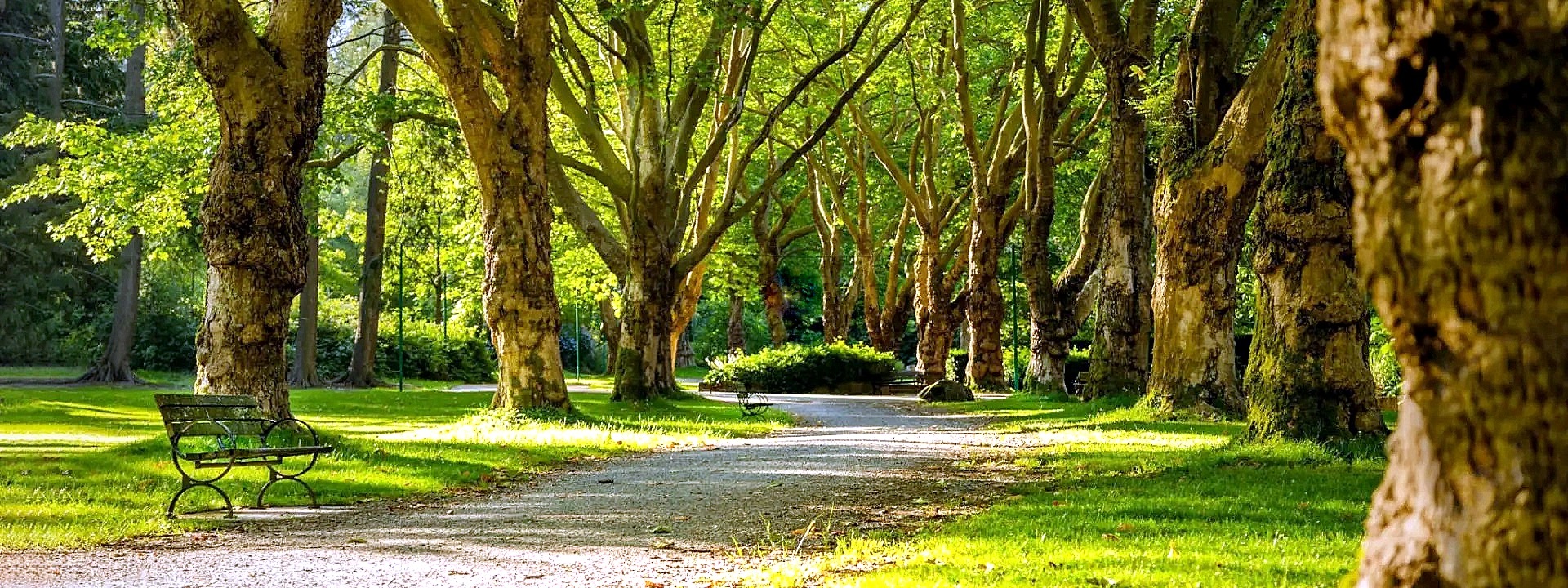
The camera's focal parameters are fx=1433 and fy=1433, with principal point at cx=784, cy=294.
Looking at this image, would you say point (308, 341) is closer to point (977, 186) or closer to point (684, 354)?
point (977, 186)

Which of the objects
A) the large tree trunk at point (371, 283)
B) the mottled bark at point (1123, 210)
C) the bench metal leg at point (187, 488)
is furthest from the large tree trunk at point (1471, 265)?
the large tree trunk at point (371, 283)

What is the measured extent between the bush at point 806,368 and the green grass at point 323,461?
39.1 feet

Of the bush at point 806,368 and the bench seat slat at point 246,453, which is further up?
the bush at point 806,368

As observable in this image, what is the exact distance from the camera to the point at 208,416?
10133 mm

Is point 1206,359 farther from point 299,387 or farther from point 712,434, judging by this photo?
point 299,387

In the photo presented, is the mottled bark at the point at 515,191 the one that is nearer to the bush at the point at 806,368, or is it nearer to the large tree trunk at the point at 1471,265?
the large tree trunk at the point at 1471,265

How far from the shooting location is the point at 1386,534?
9.98ft

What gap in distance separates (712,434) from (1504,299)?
16.0 m

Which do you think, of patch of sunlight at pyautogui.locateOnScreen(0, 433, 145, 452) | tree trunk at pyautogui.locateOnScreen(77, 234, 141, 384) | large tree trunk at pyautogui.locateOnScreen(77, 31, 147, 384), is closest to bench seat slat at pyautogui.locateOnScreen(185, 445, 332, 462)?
patch of sunlight at pyautogui.locateOnScreen(0, 433, 145, 452)

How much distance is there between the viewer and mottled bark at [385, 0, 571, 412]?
17.9 m

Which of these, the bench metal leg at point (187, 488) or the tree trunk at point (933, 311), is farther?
the tree trunk at point (933, 311)

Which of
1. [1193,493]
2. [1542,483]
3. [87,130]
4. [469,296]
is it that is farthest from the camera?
[469,296]

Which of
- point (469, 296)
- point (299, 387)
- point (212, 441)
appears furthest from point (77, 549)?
point (469, 296)

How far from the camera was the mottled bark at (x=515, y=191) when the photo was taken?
58.7 ft
